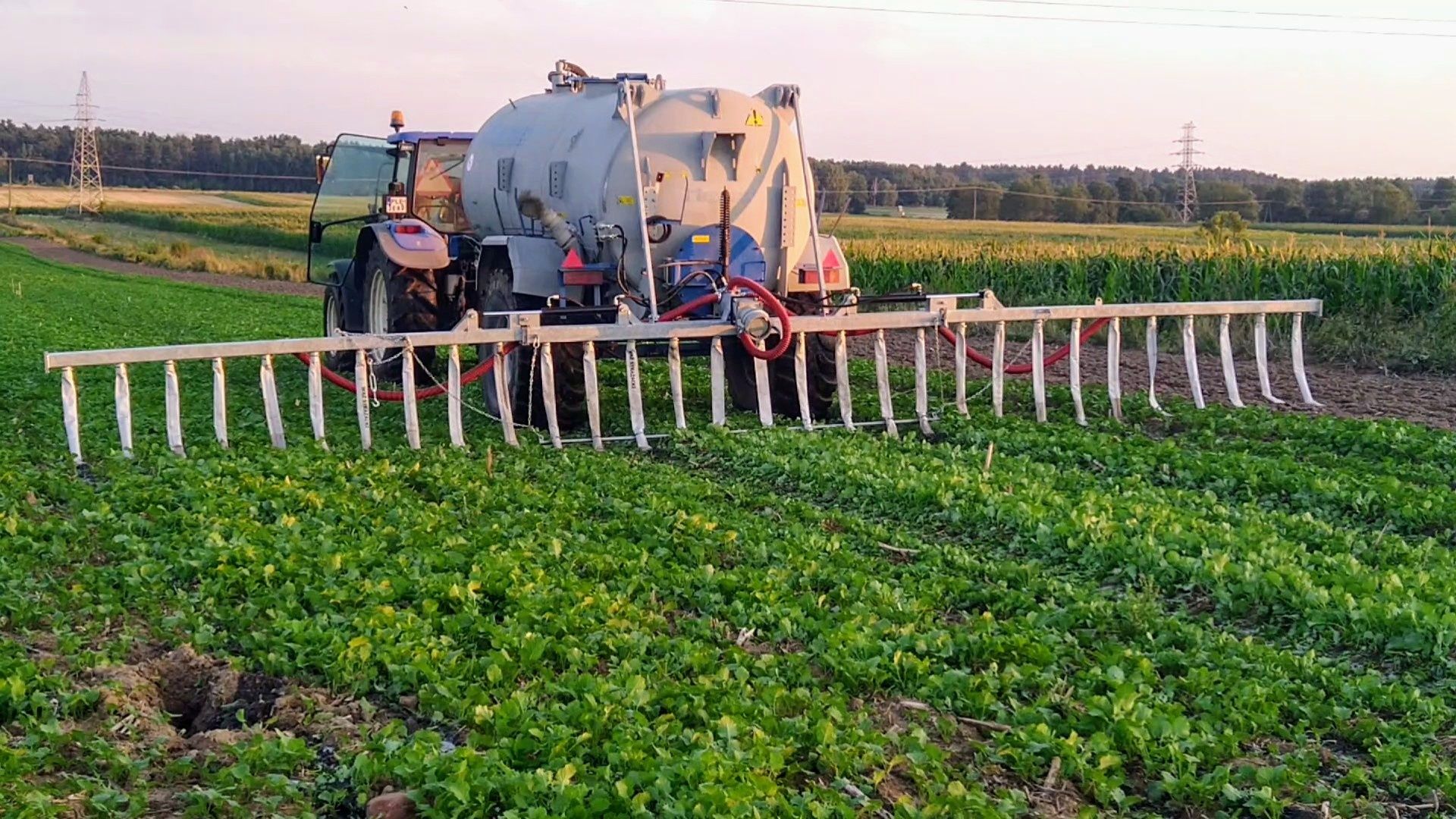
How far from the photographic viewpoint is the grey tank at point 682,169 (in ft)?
35.6

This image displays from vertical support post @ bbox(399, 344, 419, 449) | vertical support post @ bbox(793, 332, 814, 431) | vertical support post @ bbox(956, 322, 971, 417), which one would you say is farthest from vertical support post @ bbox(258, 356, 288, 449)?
vertical support post @ bbox(956, 322, 971, 417)

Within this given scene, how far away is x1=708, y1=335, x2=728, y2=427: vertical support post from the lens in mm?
10242

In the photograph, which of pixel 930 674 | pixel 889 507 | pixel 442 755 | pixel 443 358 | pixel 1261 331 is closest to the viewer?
pixel 442 755

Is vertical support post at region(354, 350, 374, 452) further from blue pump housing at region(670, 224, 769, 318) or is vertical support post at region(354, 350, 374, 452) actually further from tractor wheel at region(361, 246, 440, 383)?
blue pump housing at region(670, 224, 769, 318)

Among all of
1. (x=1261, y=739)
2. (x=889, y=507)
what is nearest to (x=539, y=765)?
(x=1261, y=739)

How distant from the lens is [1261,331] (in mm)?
11977

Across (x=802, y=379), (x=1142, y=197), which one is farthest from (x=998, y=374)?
(x=1142, y=197)

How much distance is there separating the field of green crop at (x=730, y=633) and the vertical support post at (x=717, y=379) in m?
1.01

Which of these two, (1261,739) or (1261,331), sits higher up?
(1261,331)

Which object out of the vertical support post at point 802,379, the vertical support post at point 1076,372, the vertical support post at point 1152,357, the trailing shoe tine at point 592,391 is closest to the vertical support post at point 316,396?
the trailing shoe tine at point 592,391

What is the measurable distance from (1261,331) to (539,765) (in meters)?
9.48

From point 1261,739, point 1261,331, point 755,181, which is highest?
point 755,181

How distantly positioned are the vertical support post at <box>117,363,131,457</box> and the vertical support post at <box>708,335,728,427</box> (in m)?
3.99

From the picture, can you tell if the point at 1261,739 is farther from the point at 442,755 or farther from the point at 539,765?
the point at 442,755
